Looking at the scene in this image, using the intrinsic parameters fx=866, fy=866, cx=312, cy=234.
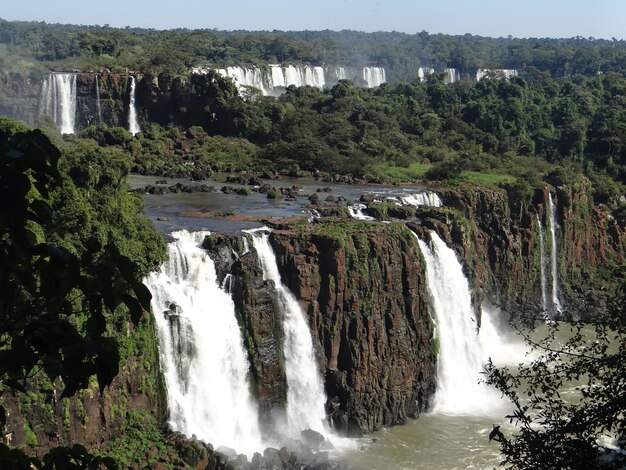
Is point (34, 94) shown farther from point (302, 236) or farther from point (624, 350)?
point (624, 350)

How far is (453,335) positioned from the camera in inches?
1111

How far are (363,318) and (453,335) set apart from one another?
4.82 m

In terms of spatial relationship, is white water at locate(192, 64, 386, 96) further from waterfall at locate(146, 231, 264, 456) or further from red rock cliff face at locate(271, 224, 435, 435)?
waterfall at locate(146, 231, 264, 456)

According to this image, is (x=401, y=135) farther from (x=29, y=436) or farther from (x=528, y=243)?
(x=29, y=436)

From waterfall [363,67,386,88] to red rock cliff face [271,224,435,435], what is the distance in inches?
2476

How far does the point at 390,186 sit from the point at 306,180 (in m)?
3.89

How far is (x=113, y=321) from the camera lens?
18.7 metres

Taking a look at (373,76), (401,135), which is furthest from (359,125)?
(373,76)

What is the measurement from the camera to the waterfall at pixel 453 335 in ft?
87.5

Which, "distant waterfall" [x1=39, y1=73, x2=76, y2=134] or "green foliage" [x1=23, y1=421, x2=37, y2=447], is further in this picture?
"distant waterfall" [x1=39, y1=73, x2=76, y2=134]

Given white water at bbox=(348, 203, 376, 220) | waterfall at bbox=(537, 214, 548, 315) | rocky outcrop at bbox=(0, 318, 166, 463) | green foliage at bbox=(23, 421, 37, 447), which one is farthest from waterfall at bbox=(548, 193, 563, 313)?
green foliage at bbox=(23, 421, 37, 447)

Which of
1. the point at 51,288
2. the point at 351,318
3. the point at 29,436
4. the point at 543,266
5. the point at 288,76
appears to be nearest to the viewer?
the point at 51,288

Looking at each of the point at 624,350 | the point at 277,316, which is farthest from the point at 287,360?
the point at 624,350

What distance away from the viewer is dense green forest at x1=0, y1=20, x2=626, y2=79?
185ft
